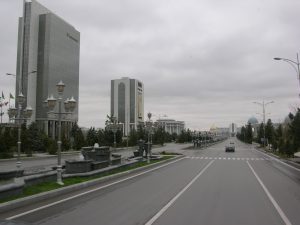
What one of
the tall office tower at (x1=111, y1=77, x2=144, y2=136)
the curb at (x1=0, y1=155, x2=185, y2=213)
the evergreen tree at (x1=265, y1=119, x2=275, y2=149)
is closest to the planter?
the curb at (x1=0, y1=155, x2=185, y2=213)

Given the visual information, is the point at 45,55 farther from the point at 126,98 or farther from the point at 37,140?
the point at 126,98

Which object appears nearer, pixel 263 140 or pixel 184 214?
pixel 184 214

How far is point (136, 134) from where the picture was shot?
334 feet

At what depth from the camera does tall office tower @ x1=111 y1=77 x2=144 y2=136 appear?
390 ft

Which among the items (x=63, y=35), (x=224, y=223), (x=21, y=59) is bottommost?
(x=224, y=223)

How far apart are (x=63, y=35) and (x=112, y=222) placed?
250ft

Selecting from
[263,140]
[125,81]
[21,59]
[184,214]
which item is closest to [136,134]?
[125,81]

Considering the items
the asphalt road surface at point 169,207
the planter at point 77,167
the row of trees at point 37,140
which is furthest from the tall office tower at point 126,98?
the asphalt road surface at point 169,207

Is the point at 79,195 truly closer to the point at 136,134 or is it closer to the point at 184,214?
the point at 184,214

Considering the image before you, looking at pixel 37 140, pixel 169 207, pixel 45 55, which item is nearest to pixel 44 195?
pixel 169 207

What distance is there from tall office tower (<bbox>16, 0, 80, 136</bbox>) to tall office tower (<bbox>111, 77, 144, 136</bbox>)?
36500 millimetres

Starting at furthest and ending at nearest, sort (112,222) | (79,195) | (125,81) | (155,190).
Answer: (125,81) → (155,190) → (79,195) → (112,222)

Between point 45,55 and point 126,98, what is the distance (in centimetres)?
4856

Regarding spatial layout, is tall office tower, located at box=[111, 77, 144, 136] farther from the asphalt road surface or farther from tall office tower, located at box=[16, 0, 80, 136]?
the asphalt road surface
